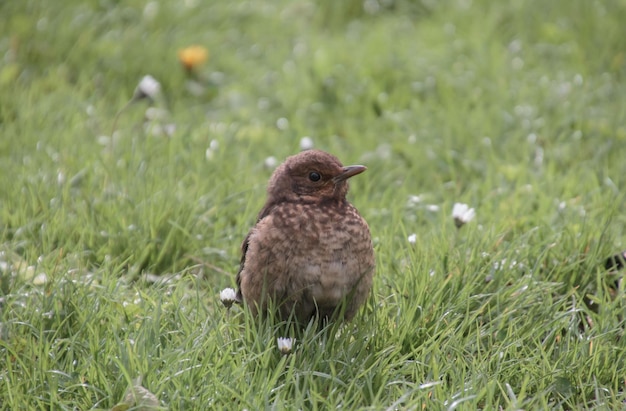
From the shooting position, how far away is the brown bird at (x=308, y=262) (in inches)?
129

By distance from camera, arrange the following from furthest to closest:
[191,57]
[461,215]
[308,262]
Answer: [191,57] → [461,215] → [308,262]

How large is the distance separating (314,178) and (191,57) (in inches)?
108

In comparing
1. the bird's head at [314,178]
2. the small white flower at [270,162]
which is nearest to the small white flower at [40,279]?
the bird's head at [314,178]

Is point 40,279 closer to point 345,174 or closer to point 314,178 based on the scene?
point 314,178

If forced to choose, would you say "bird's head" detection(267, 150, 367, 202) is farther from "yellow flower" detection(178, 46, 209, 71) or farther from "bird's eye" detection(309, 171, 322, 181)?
"yellow flower" detection(178, 46, 209, 71)

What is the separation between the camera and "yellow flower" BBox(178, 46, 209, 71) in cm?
605

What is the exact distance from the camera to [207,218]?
14.3 ft

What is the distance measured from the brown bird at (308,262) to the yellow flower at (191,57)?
2.79 metres

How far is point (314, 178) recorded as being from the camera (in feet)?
11.8

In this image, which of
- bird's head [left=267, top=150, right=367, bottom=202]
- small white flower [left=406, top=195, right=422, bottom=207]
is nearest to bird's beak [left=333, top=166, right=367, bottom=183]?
bird's head [left=267, top=150, right=367, bottom=202]

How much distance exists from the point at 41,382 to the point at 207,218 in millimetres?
1423

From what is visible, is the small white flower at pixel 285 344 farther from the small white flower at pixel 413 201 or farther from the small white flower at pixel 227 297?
the small white flower at pixel 413 201

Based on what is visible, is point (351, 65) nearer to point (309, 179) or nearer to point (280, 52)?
point (280, 52)

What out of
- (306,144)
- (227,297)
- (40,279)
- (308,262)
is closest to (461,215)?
(308,262)
